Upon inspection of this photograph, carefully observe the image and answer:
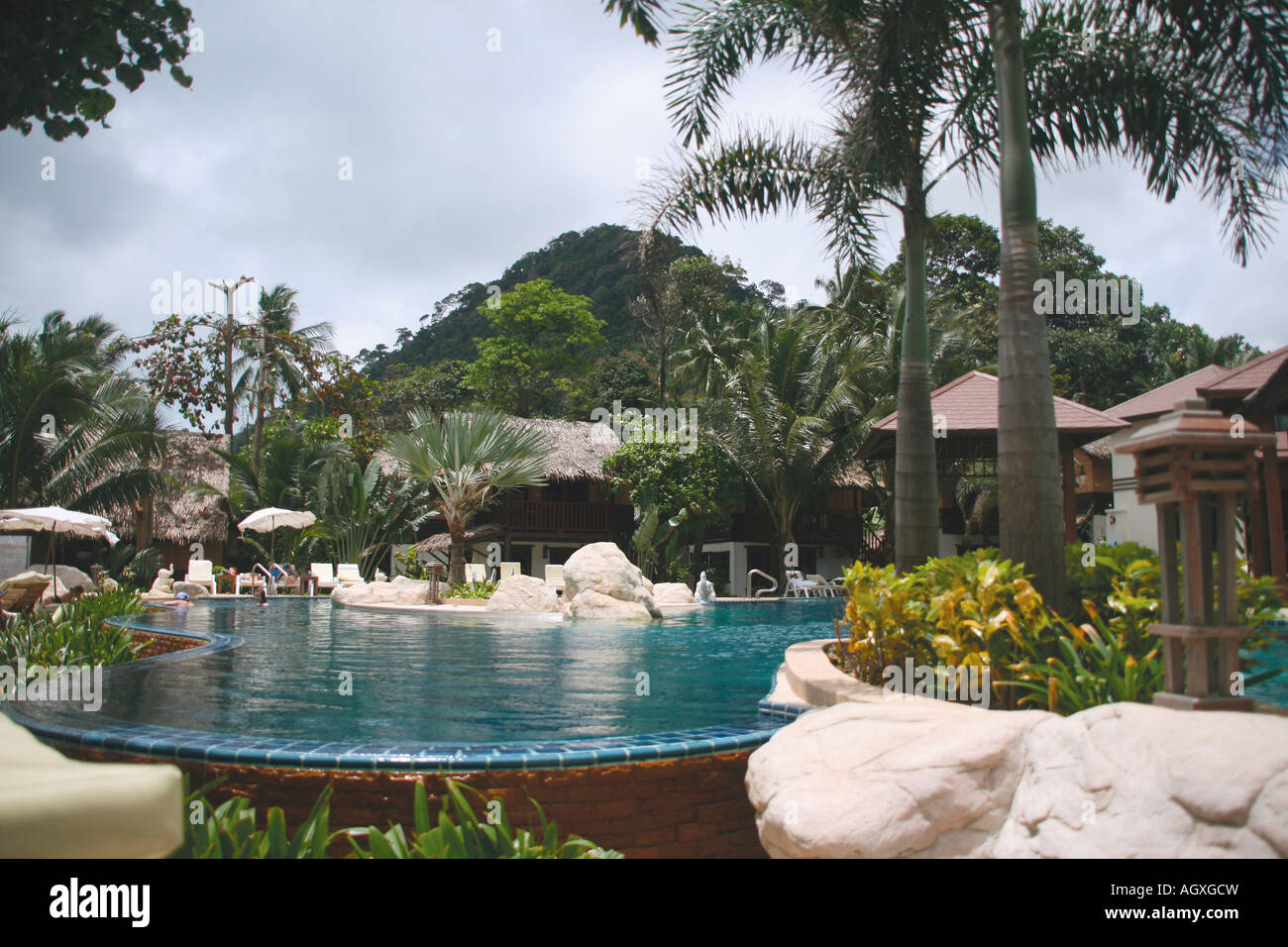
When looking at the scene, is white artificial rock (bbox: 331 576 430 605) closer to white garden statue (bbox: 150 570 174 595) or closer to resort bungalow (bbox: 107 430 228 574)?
white garden statue (bbox: 150 570 174 595)

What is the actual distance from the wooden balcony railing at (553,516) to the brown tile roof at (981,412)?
12.9m

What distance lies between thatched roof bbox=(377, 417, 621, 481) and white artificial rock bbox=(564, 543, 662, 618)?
29.3 feet

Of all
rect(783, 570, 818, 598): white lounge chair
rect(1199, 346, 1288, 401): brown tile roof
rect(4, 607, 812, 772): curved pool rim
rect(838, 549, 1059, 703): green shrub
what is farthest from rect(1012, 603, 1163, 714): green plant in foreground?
rect(783, 570, 818, 598): white lounge chair

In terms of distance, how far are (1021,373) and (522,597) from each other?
10.8 metres

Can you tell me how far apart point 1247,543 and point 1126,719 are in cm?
1542

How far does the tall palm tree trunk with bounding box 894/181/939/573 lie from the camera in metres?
6.53

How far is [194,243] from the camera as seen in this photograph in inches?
872

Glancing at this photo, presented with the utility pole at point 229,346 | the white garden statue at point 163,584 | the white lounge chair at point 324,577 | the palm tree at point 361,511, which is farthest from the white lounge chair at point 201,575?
the utility pole at point 229,346

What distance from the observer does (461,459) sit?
1725cm

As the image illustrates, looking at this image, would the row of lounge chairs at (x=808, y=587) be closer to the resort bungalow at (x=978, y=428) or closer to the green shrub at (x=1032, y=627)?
the resort bungalow at (x=978, y=428)

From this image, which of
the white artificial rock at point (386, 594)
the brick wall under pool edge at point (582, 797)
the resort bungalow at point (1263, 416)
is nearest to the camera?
the brick wall under pool edge at point (582, 797)

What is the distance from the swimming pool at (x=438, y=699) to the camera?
3594 millimetres
